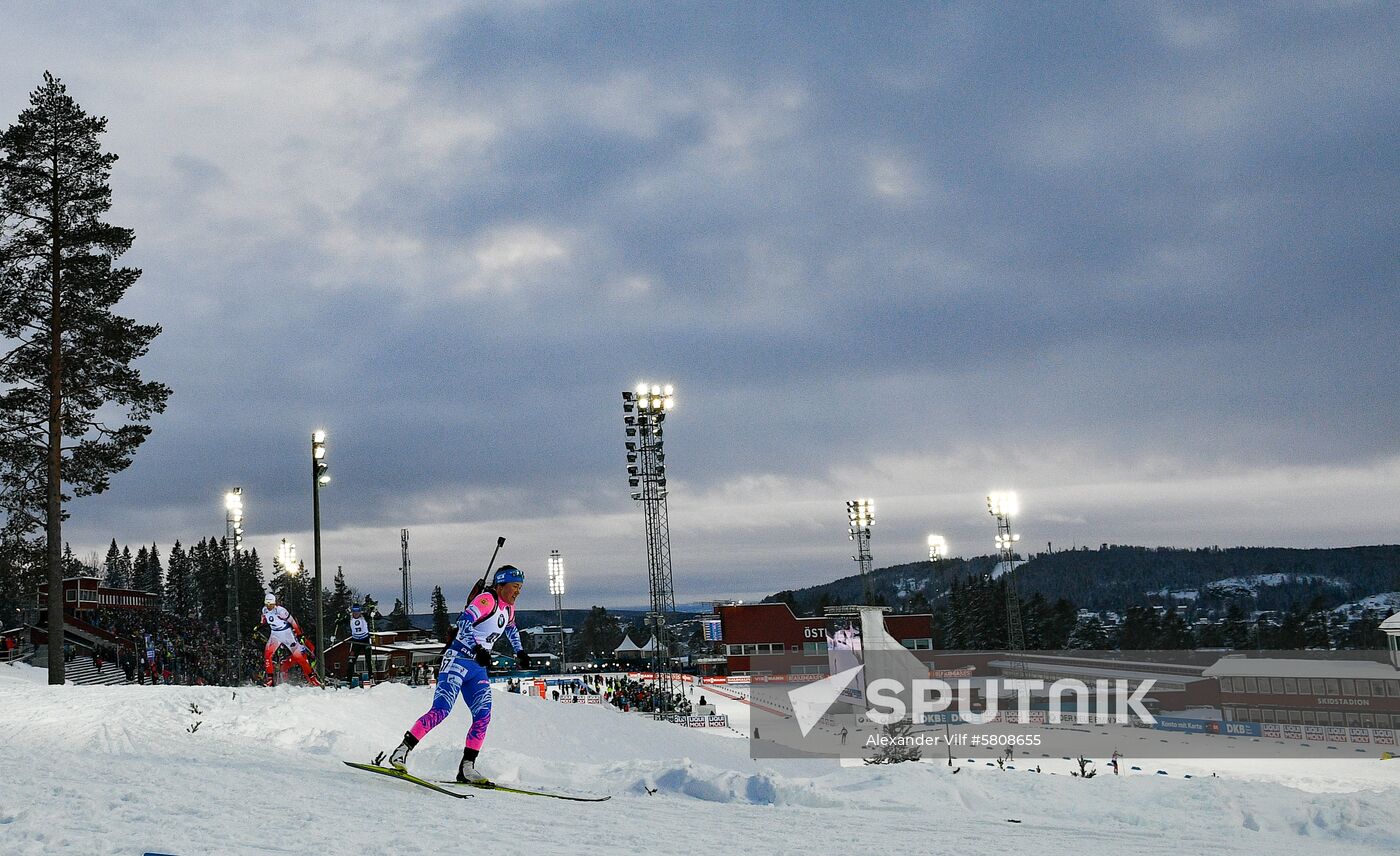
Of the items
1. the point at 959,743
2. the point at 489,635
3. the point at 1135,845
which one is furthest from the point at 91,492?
the point at 959,743

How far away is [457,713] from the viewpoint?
21781mm

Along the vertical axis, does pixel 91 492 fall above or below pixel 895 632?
above

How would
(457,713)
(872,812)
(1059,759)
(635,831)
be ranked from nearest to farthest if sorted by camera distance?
1. (635,831)
2. (872,812)
3. (457,713)
4. (1059,759)

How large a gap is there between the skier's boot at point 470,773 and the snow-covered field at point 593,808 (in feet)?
2.11

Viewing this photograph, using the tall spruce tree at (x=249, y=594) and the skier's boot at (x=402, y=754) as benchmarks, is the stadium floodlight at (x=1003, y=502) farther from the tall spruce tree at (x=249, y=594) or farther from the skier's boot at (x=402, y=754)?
the tall spruce tree at (x=249, y=594)

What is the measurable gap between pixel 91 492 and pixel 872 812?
72.9 feet

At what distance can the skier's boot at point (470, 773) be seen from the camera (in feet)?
31.9

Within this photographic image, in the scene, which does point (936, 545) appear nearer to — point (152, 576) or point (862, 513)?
point (862, 513)

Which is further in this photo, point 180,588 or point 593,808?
point 180,588

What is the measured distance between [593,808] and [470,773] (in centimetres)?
194

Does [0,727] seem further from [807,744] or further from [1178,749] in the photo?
[1178,749]

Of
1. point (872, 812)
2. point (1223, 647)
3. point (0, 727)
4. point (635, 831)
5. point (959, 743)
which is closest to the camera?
point (635, 831)

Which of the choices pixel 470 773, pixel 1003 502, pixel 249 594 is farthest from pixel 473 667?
pixel 249 594

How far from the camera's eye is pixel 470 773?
9.83 m
